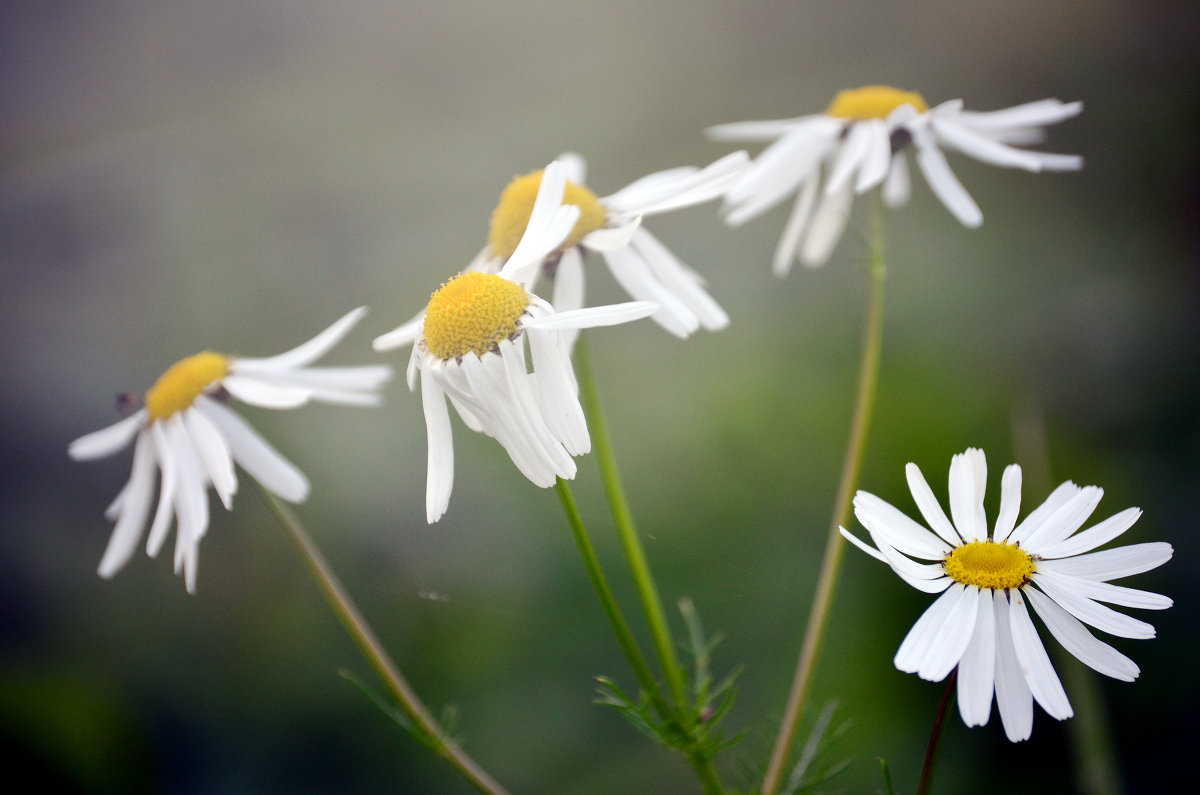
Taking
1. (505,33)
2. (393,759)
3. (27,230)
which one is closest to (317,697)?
(393,759)

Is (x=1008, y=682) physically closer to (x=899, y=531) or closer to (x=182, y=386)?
(x=899, y=531)

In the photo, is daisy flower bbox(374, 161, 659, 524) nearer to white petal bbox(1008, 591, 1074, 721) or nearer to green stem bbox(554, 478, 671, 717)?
green stem bbox(554, 478, 671, 717)

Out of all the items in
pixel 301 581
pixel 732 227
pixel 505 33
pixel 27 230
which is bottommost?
pixel 301 581

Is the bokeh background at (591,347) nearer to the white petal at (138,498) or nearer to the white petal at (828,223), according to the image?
the white petal at (828,223)

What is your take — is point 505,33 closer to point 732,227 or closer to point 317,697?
point 732,227

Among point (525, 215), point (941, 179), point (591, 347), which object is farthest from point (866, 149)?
point (591, 347)

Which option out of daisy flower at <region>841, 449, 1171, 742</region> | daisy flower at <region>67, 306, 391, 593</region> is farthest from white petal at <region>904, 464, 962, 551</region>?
daisy flower at <region>67, 306, 391, 593</region>

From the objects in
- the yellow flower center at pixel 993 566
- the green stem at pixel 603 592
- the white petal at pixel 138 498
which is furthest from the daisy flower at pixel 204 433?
the yellow flower center at pixel 993 566
